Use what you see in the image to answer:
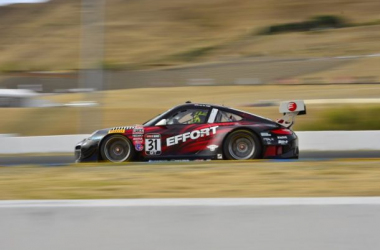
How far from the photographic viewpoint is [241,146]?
1145 centimetres

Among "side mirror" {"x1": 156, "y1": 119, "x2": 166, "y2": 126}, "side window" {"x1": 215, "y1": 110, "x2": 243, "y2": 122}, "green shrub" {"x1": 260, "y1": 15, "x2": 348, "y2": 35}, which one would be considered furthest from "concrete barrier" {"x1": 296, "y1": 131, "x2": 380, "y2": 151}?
"green shrub" {"x1": 260, "y1": 15, "x2": 348, "y2": 35}

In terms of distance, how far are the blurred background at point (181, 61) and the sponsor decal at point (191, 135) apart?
3.21 meters

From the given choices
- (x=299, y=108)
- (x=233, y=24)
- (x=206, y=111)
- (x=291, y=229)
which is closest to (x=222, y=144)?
(x=206, y=111)

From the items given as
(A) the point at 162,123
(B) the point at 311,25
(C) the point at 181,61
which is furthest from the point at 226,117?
(B) the point at 311,25

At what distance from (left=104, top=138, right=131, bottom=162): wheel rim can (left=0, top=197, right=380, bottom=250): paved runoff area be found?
782 cm

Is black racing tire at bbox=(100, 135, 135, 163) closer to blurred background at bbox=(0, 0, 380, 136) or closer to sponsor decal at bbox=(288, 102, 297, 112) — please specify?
blurred background at bbox=(0, 0, 380, 136)

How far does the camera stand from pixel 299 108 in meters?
11.8

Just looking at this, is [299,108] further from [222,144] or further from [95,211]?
[95,211]

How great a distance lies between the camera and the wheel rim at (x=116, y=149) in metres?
11.7

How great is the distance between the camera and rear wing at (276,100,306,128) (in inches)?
465

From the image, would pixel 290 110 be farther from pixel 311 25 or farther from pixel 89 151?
pixel 311 25

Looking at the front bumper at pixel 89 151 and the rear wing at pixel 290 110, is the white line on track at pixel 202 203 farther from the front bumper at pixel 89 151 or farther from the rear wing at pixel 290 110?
the rear wing at pixel 290 110

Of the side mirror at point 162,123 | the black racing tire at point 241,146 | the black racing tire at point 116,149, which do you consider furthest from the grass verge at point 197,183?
the side mirror at point 162,123

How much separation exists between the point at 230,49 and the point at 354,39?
11943 millimetres
